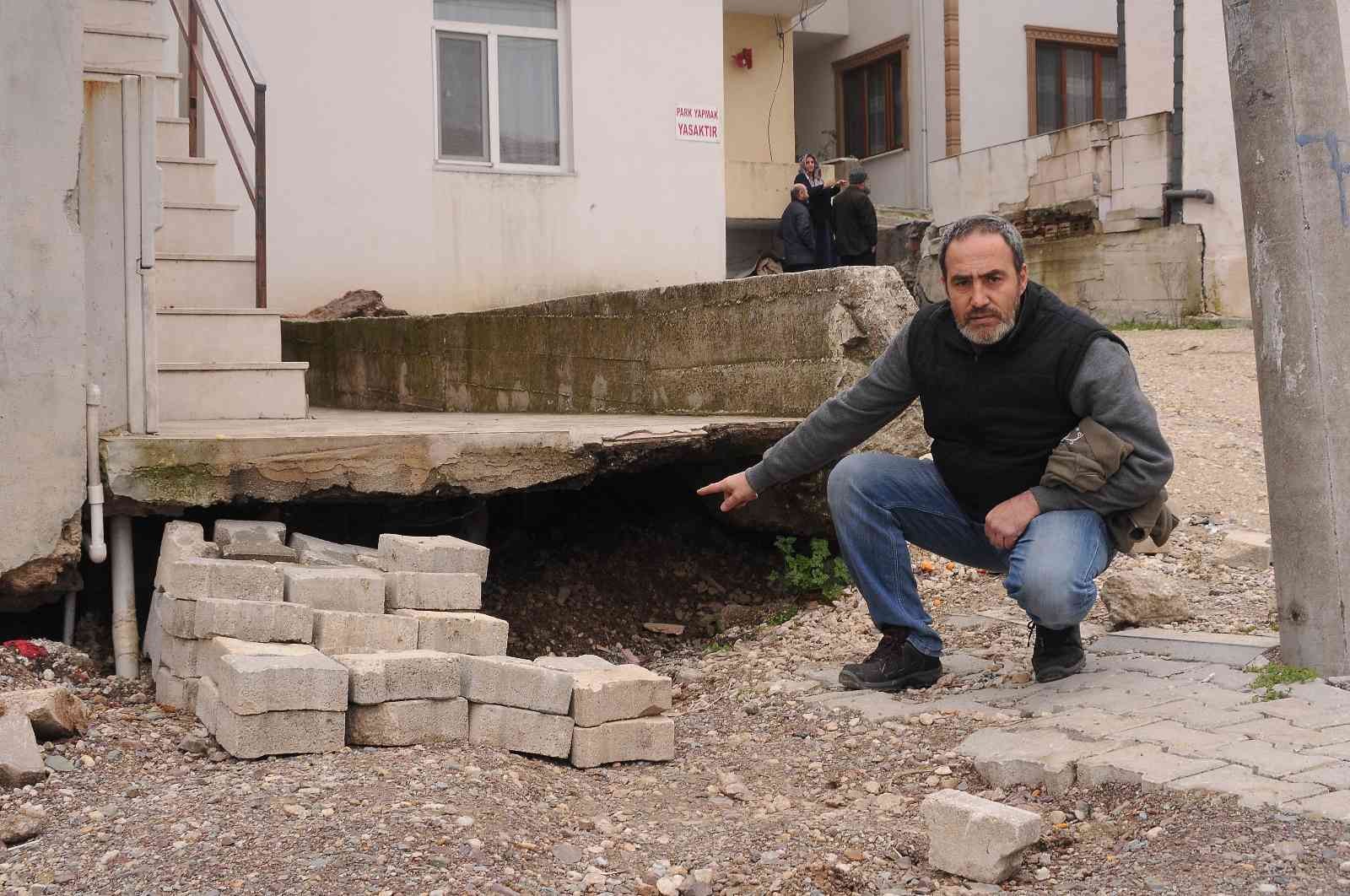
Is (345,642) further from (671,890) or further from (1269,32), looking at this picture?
(1269,32)

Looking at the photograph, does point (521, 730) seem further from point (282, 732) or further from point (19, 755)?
point (19, 755)

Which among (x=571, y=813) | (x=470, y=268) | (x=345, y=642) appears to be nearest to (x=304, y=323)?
(x=470, y=268)

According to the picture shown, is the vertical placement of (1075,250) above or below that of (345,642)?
above

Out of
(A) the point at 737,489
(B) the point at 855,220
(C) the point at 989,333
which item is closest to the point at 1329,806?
(C) the point at 989,333

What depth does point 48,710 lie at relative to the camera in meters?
3.68

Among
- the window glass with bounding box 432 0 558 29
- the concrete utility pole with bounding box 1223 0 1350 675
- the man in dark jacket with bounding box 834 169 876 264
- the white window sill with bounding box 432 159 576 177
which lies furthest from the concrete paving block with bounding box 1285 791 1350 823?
the man in dark jacket with bounding box 834 169 876 264

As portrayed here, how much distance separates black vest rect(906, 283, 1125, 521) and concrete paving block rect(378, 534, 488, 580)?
5.35ft

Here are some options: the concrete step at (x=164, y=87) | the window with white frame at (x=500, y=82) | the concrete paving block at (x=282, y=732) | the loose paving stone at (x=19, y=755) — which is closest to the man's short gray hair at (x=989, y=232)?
the concrete paving block at (x=282, y=732)

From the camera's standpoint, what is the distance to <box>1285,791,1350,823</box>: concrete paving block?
2676 mm

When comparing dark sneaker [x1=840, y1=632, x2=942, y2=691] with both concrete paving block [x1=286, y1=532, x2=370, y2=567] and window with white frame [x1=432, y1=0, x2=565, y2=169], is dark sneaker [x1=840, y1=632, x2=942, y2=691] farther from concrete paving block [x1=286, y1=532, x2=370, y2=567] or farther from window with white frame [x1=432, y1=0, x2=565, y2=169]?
window with white frame [x1=432, y1=0, x2=565, y2=169]

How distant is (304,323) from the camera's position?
33.6ft

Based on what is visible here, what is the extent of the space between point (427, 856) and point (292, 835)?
0.34m

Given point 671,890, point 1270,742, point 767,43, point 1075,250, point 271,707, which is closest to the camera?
point 671,890

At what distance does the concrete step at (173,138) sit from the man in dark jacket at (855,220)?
7.98 meters
